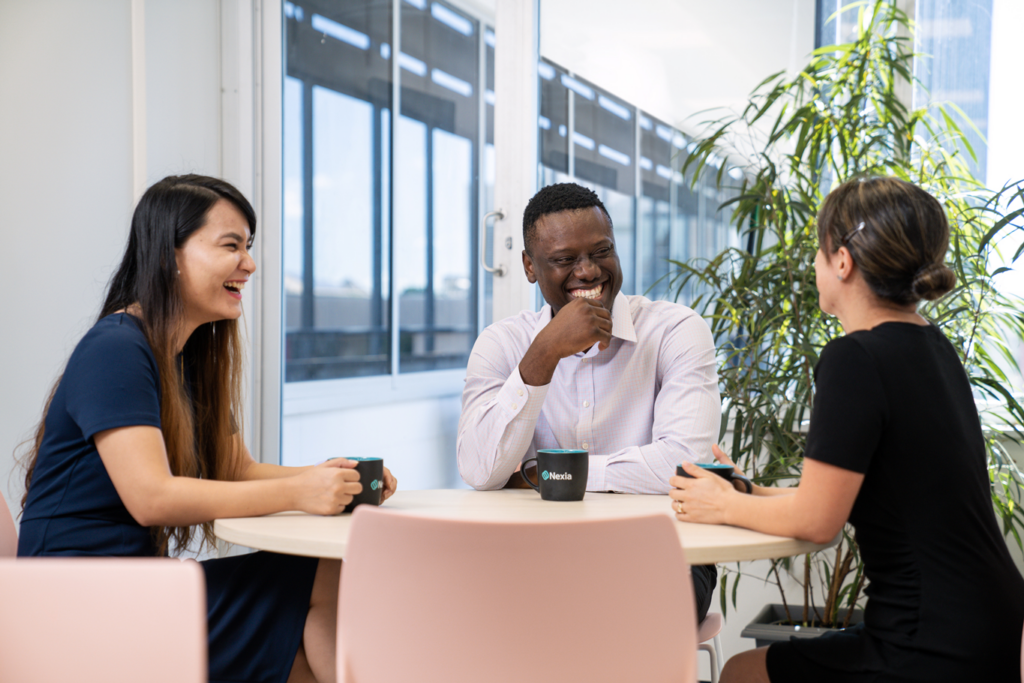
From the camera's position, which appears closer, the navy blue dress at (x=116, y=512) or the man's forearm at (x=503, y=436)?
the navy blue dress at (x=116, y=512)

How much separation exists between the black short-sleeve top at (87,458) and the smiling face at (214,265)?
0.15 meters

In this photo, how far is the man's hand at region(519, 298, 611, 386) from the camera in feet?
5.46

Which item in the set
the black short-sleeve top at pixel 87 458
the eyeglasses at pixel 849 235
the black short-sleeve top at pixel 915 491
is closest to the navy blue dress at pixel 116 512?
the black short-sleeve top at pixel 87 458

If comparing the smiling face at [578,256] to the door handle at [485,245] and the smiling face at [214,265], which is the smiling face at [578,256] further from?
the door handle at [485,245]

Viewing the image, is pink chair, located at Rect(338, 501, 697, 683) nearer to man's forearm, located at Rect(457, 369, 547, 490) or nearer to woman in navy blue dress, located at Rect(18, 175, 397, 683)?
woman in navy blue dress, located at Rect(18, 175, 397, 683)

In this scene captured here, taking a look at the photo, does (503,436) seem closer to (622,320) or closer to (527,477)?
(527,477)

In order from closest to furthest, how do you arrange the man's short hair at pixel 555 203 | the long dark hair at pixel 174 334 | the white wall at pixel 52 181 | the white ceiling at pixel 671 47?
1. the long dark hair at pixel 174 334
2. the man's short hair at pixel 555 203
3. the white wall at pixel 52 181
4. the white ceiling at pixel 671 47

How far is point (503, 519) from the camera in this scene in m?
0.99

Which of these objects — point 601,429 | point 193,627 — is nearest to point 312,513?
point 193,627

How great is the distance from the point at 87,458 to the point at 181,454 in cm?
16

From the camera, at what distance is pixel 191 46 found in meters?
3.03

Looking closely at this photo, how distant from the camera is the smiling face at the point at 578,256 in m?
1.94

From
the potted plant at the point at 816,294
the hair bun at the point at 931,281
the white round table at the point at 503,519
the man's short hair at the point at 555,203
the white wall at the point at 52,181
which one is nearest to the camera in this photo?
the white round table at the point at 503,519

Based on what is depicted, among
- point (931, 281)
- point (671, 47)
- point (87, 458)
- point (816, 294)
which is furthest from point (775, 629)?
point (671, 47)
